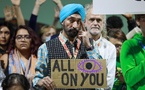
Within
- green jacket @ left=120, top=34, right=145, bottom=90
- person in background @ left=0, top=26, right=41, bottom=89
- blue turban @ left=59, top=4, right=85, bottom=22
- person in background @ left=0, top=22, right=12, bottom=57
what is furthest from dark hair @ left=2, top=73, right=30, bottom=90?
person in background @ left=0, top=22, right=12, bottom=57

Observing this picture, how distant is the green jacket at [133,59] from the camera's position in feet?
11.7

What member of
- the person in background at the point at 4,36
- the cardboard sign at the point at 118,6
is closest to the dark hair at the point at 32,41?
the person in background at the point at 4,36

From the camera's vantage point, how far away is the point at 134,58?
11.9 ft

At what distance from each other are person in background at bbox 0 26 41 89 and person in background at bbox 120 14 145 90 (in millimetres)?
1815

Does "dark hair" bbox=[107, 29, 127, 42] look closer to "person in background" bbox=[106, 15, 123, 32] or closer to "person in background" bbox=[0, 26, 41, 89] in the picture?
"person in background" bbox=[106, 15, 123, 32]

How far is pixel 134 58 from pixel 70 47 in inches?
24.6

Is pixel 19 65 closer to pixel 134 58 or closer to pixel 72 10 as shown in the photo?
pixel 72 10

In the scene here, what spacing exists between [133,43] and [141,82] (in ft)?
0.91

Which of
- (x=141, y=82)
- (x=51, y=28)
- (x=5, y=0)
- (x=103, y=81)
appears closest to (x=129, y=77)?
(x=141, y=82)

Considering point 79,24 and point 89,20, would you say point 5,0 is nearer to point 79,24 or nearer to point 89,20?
point 89,20

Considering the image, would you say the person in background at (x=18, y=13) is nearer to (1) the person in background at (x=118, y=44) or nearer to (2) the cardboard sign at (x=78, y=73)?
(1) the person in background at (x=118, y=44)

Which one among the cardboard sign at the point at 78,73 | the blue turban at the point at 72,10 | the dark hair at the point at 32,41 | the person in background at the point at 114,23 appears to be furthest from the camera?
the person in background at the point at 114,23

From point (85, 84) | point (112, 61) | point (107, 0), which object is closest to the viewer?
point (107, 0)

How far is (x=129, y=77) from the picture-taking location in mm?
3561
